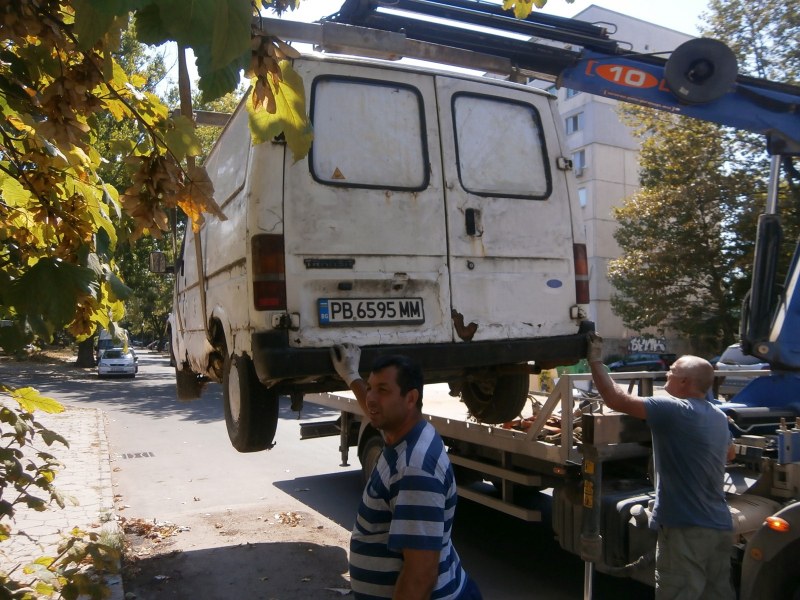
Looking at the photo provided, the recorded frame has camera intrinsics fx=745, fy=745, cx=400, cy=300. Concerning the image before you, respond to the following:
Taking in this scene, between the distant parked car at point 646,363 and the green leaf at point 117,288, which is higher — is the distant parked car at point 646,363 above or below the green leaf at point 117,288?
below

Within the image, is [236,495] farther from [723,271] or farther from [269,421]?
[723,271]

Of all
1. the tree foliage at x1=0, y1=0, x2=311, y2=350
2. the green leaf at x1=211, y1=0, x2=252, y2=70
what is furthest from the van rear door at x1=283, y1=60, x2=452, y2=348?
the green leaf at x1=211, y1=0, x2=252, y2=70

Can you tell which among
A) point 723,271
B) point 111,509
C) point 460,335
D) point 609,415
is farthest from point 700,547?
point 723,271

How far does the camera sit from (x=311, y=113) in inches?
168

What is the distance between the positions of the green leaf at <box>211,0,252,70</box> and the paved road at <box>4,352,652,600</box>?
4740mm

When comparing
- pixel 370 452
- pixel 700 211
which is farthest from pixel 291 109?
pixel 700 211

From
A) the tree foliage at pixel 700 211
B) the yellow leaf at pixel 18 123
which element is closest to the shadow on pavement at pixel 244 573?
the yellow leaf at pixel 18 123

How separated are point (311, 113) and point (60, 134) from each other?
1961 millimetres

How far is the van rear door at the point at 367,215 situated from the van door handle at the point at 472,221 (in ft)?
0.53

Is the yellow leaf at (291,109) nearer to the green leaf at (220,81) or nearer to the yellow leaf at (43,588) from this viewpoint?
the green leaf at (220,81)

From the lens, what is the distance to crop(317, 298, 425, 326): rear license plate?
4133 mm

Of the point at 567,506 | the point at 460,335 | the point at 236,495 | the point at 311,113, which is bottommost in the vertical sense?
the point at 236,495

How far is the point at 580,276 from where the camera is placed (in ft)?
16.1

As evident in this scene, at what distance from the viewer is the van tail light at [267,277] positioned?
404 cm
